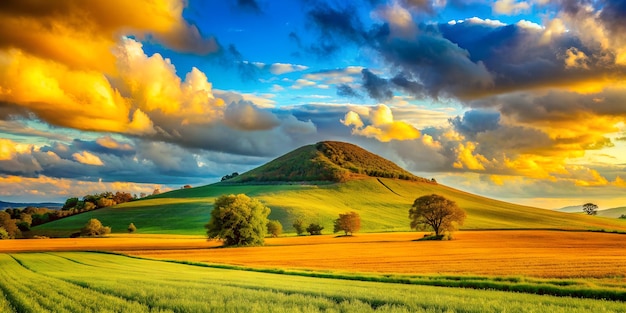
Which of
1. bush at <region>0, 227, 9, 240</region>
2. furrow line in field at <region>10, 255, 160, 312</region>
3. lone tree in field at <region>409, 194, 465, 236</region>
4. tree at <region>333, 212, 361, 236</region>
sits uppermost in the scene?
lone tree in field at <region>409, 194, 465, 236</region>

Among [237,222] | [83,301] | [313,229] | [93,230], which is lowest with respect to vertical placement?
[93,230]

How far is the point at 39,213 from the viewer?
165m

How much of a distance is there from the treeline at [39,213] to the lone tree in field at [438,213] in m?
104

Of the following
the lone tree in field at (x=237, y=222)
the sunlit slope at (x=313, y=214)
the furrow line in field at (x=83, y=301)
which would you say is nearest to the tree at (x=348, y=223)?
the sunlit slope at (x=313, y=214)

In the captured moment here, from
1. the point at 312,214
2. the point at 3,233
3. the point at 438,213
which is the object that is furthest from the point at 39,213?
the point at 438,213

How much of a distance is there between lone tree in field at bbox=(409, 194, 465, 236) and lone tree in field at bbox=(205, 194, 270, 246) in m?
31.1

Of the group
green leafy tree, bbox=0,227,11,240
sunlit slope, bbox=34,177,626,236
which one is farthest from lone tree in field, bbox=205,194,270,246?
green leafy tree, bbox=0,227,11,240

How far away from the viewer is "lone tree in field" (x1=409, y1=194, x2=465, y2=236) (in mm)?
89000

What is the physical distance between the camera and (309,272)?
3694 centimetres

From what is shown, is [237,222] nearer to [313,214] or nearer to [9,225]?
[313,214]

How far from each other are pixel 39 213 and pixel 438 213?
14394 cm

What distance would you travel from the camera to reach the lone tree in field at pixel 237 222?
8050 centimetres

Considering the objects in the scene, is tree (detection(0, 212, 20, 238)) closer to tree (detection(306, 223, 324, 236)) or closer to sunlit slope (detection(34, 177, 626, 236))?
sunlit slope (detection(34, 177, 626, 236))

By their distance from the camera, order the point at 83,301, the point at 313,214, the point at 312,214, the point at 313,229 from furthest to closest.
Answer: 1. the point at 313,214
2. the point at 312,214
3. the point at 313,229
4. the point at 83,301
